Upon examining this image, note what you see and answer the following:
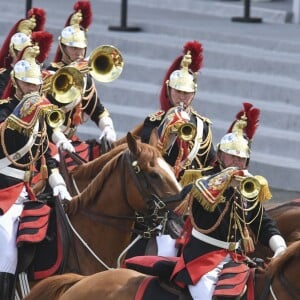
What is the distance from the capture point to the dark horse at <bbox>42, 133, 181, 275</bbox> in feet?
33.8

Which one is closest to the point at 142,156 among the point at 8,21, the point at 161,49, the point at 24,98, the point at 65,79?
the point at 24,98

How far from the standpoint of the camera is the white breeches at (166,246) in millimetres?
10531

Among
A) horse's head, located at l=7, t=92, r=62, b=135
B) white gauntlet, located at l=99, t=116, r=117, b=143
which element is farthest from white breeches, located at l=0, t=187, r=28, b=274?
white gauntlet, located at l=99, t=116, r=117, b=143

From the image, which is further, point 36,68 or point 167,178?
point 36,68

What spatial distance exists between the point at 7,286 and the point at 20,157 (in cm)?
86

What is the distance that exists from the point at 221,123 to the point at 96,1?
5086mm

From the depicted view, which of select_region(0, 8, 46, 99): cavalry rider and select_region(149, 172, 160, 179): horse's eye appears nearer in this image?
select_region(149, 172, 160, 179): horse's eye

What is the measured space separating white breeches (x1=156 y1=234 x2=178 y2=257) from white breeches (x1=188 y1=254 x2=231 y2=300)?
1.33 metres

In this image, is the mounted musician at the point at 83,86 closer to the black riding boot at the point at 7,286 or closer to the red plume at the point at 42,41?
the red plume at the point at 42,41

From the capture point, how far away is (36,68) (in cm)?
1098

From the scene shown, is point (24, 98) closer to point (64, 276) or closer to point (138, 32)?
point (64, 276)

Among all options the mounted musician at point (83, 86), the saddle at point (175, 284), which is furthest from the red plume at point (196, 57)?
the saddle at point (175, 284)

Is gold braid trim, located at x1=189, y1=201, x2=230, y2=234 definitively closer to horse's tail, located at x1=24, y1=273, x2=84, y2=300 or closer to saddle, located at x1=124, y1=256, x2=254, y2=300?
saddle, located at x1=124, y1=256, x2=254, y2=300

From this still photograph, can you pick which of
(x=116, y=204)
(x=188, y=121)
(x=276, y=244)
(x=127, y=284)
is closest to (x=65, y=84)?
(x=188, y=121)
